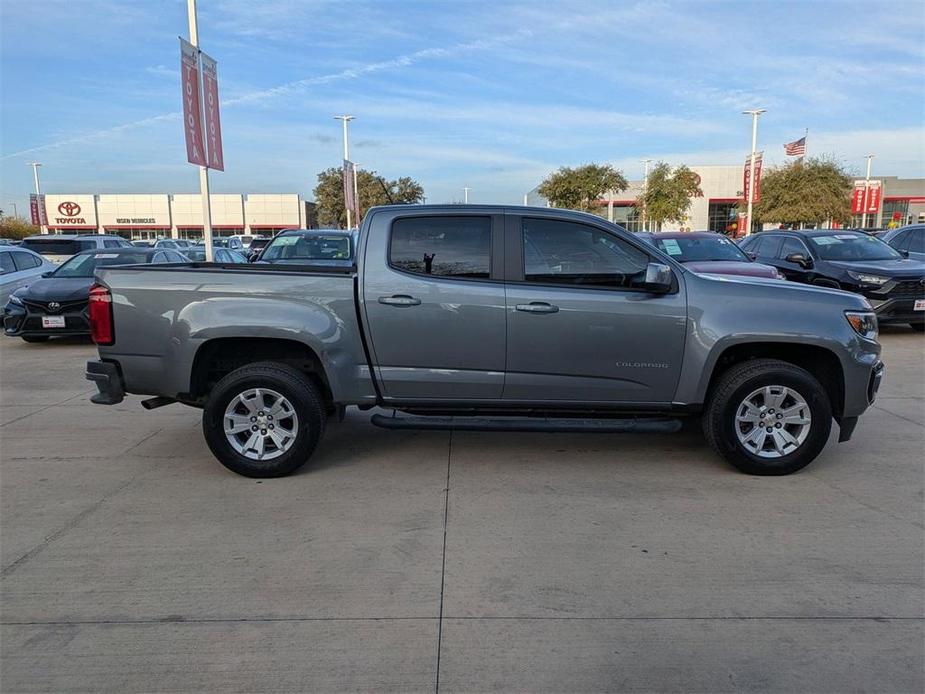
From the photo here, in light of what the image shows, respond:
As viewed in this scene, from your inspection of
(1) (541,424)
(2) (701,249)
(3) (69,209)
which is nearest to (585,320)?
(1) (541,424)

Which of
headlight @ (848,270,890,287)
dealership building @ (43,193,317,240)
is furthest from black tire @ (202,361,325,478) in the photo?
dealership building @ (43,193,317,240)

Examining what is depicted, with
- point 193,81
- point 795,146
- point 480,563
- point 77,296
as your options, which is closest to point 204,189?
point 193,81

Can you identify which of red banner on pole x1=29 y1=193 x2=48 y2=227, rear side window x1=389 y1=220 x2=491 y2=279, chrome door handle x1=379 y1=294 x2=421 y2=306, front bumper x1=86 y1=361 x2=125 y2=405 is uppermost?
red banner on pole x1=29 y1=193 x2=48 y2=227

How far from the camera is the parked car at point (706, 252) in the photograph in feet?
34.2

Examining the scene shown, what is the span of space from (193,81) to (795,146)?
32.6 metres

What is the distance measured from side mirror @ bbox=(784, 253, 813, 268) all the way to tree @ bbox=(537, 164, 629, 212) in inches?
1332

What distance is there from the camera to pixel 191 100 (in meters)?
10.6

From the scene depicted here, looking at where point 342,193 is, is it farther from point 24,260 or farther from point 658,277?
point 658,277

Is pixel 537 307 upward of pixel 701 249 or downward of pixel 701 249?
downward

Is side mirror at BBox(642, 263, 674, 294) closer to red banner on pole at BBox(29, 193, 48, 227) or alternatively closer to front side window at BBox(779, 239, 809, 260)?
front side window at BBox(779, 239, 809, 260)

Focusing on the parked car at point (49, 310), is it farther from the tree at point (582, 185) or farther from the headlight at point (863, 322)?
the tree at point (582, 185)

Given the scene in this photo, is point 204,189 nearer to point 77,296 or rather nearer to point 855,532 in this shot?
point 77,296

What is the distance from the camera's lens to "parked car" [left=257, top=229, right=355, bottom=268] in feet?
37.8

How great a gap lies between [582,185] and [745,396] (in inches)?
1663
